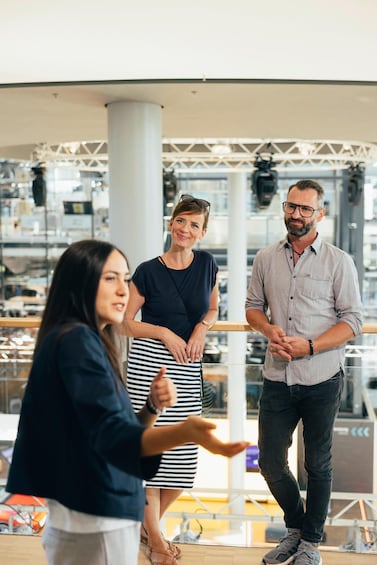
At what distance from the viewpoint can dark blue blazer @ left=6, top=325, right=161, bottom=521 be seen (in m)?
1.42

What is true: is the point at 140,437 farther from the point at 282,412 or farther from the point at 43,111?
the point at 43,111

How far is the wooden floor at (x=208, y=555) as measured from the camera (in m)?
2.96

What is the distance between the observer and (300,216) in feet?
8.55

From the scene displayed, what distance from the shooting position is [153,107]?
4.55 metres

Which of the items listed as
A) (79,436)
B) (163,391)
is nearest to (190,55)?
(163,391)

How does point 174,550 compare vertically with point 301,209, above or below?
below

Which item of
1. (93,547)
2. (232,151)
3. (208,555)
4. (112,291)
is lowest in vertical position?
(208,555)

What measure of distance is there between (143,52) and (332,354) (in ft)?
6.38

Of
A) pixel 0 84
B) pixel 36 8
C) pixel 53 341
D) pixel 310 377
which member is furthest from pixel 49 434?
pixel 0 84

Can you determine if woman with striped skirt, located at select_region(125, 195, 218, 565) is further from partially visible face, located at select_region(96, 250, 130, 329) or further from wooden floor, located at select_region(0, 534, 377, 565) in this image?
partially visible face, located at select_region(96, 250, 130, 329)

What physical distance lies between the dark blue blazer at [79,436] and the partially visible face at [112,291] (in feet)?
0.25

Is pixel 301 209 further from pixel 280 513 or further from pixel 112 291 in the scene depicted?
pixel 280 513

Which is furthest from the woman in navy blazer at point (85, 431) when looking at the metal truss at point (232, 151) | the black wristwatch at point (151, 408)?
the metal truss at point (232, 151)

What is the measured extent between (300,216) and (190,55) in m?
1.51
